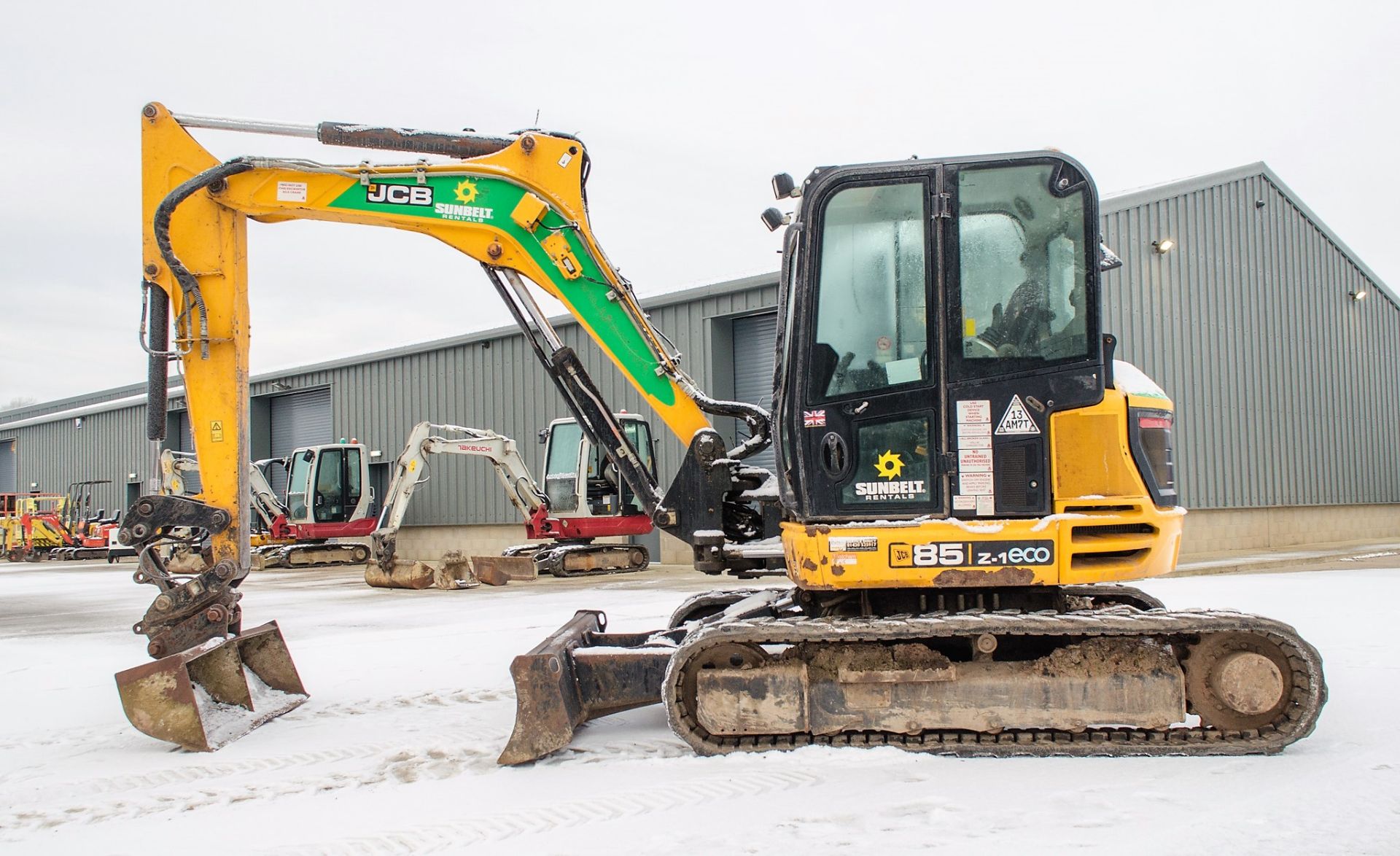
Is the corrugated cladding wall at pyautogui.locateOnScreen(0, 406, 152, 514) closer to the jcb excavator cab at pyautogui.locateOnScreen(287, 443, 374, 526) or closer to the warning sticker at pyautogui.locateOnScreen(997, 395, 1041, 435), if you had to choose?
the jcb excavator cab at pyautogui.locateOnScreen(287, 443, 374, 526)

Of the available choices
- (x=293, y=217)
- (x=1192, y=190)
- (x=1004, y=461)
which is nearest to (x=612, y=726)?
(x=1004, y=461)

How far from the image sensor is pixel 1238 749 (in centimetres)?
456

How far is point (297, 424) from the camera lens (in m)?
32.4

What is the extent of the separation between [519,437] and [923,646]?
20.8 meters

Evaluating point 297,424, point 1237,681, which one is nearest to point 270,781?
point 1237,681

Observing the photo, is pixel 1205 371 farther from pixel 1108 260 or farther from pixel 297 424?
pixel 297 424

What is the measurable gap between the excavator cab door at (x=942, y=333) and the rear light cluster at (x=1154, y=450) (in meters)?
0.29

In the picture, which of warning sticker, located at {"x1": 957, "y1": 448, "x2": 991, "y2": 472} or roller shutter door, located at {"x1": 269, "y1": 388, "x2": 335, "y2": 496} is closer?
warning sticker, located at {"x1": 957, "y1": 448, "x2": 991, "y2": 472}

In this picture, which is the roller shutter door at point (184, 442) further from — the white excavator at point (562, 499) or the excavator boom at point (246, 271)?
the excavator boom at point (246, 271)

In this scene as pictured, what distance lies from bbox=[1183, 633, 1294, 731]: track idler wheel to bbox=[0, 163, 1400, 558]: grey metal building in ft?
47.5

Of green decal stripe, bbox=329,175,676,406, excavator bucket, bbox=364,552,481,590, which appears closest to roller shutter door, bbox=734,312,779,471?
excavator bucket, bbox=364,552,481,590

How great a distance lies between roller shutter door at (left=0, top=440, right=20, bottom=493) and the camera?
4844 centimetres

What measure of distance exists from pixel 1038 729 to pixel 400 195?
4.70 meters

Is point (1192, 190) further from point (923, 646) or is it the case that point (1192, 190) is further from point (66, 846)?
point (66, 846)
